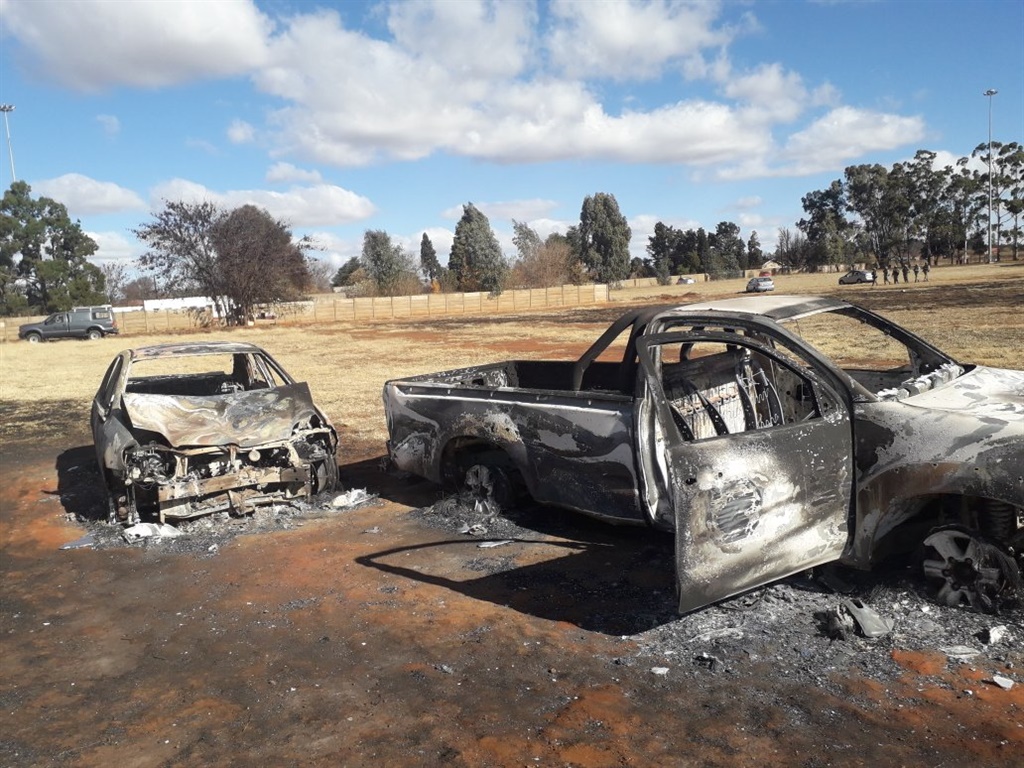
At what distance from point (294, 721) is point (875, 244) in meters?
99.8

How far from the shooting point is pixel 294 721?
3852 mm

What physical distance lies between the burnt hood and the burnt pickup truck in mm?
2228

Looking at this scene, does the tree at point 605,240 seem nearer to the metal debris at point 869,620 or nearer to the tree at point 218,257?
the tree at point 218,257

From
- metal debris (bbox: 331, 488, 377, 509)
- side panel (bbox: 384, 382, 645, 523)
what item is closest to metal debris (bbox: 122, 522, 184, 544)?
metal debris (bbox: 331, 488, 377, 509)

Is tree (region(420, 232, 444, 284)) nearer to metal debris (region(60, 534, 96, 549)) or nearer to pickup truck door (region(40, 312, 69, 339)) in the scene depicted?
pickup truck door (region(40, 312, 69, 339))

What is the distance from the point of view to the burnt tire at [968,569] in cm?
Answer: 425

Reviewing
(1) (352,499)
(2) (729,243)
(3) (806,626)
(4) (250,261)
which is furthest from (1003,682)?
(2) (729,243)

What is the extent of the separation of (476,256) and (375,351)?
51960mm

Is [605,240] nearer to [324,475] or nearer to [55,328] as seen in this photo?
[55,328]

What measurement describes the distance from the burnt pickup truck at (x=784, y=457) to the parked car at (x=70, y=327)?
38341 millimetres

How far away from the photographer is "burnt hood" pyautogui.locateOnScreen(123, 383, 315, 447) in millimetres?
7117

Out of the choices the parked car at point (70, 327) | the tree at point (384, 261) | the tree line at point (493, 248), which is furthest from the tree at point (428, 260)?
the parked car at point (70, 327)

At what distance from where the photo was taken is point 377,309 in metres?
57.3

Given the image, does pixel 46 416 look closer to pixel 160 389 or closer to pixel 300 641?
pixel 160 389
